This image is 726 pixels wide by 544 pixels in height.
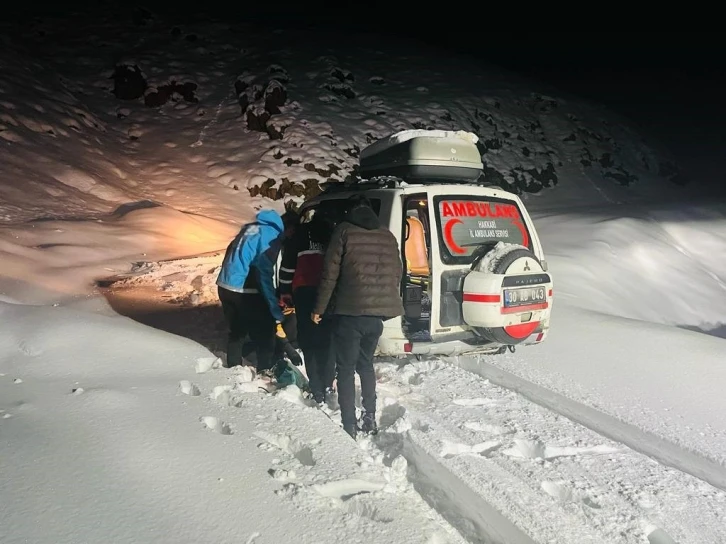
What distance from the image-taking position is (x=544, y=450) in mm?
3729

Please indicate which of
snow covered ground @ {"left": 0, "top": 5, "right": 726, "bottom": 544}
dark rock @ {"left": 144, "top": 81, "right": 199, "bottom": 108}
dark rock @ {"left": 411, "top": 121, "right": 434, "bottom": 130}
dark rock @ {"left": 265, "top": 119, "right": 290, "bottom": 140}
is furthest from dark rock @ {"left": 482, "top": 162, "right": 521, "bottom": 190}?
dark rock @ {"left": 144, "top": 81, "right": 199, "bottom": 108}

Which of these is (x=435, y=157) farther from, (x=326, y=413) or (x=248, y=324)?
(x=326, y=413)

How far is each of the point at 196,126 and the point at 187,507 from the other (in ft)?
69.8

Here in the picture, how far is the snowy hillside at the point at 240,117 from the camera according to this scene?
1622cm

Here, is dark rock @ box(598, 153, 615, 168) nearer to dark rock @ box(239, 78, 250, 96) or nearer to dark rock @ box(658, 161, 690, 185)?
dark rock @ box(658, 161, 690, 185)

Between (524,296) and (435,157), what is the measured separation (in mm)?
1834

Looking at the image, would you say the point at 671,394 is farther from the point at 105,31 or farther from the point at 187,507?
the point at 105,31

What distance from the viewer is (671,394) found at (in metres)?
4.50

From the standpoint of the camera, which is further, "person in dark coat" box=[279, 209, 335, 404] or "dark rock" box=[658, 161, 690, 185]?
"dark rock" box=[658, 161, 690, 185]

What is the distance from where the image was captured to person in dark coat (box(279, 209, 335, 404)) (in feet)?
14.4

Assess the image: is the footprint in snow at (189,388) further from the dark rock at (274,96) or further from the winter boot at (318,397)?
the dark rock at (274,96)

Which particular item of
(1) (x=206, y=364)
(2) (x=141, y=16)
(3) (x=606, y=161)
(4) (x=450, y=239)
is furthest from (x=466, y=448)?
(2) (x=141, y=16)

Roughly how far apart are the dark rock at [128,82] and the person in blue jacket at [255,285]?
21.3 meters

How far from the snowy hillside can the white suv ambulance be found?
917 cm
